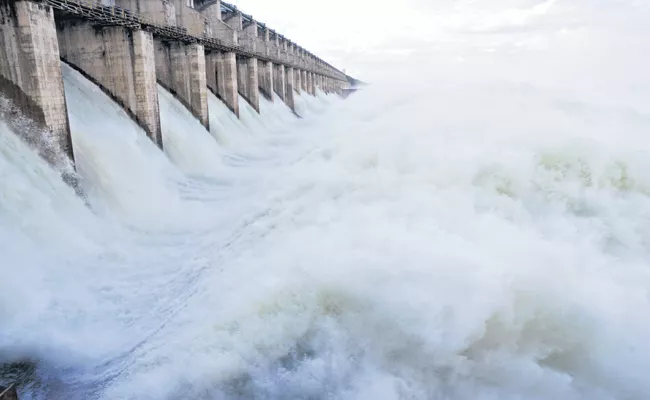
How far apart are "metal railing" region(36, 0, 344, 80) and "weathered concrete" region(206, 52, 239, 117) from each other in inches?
24.5

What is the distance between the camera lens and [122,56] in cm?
1392

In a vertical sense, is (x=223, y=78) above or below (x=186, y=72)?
below

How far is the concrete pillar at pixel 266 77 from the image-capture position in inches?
1266

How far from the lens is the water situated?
4859 millimetres

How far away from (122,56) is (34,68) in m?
5.15

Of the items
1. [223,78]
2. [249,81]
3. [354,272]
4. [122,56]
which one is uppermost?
[122,56]

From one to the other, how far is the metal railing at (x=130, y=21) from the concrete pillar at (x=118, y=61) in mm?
366

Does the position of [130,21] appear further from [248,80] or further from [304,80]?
[304,80]

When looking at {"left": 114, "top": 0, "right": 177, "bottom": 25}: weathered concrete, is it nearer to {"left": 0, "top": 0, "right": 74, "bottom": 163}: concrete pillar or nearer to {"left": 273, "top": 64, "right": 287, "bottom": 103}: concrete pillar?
{"left": 0, "top": 0, "right": 74, "bottom": 163}: concrete pillar

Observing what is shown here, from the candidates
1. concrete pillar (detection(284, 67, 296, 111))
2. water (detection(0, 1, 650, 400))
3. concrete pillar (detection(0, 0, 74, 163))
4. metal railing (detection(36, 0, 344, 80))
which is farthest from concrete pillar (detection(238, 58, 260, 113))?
concrete pillar (detection(0, 0, 74, 163))

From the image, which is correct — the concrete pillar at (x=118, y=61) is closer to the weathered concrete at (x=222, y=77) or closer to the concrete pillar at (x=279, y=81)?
the weathered concrete at (x=222, y=77)

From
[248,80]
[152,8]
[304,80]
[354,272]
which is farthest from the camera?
[304,80]

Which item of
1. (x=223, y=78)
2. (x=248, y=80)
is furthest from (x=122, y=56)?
(x=248, y=80)

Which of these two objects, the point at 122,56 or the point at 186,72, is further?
the point at 186,72
